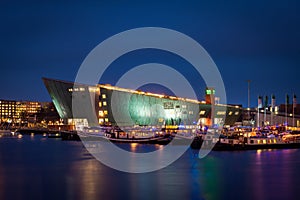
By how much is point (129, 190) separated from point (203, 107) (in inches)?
1438

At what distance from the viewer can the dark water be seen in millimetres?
13125

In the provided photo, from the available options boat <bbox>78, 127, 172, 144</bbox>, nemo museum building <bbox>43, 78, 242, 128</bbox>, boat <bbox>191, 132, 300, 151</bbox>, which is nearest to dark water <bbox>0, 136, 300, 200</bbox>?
boat <bbox>191, 132, 300, 151</bbox>

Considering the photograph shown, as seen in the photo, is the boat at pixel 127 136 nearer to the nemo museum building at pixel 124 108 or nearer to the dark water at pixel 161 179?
the nemo museum building at pixel 124 108

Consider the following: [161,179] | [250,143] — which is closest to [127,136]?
[250,143]

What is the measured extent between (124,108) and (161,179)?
1325 inches

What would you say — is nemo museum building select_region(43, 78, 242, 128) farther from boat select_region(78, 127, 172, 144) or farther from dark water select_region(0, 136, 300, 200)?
dark water select_region(0, 136, 300, 200)

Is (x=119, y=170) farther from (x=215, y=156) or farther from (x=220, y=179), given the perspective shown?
(x=215, y=156)

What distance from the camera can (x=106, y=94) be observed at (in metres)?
48.4

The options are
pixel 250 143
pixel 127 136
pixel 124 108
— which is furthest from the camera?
pixel 124 108

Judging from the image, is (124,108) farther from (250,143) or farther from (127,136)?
(250,143)

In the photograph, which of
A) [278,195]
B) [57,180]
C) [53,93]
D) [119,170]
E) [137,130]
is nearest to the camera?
[278,195]

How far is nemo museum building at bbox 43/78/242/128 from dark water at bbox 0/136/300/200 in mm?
24692

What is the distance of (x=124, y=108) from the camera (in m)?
49.0

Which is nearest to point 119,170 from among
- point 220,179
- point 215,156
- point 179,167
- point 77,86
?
point 179,167
